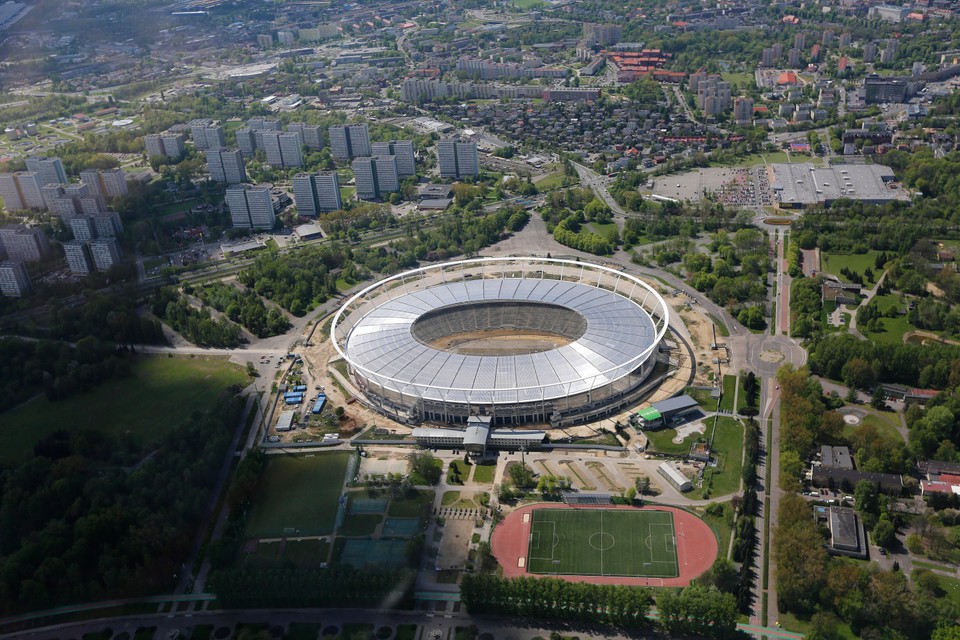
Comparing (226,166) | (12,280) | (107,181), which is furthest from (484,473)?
(226,166)

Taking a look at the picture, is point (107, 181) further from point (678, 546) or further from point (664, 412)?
point (678, 546)

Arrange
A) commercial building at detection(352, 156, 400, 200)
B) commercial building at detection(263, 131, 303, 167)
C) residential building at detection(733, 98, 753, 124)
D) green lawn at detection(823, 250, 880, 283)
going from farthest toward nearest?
1. residential building at detection(733, 98, 753, 124)
2. commercial building at detection(263, 131, 303, 167)
3. commercial building at detection(352, 156, 400, 200)
4. green lawn at detection(823, 250, 880, 283)

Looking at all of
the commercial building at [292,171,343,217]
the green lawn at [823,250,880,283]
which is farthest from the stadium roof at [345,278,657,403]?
the commercial building at [292,171,343,217]

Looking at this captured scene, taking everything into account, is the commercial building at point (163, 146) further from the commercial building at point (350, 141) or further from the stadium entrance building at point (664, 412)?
the stadium entrance building at point (664, 412)

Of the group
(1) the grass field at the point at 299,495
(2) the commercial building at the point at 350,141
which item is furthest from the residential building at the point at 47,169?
(1) the grass field at the point at 299,495

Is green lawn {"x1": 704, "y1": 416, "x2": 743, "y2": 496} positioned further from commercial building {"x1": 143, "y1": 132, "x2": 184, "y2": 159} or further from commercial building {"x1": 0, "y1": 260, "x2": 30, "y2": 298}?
commercial building {"x1": 143, "y1": 132, "x2": 184, "y2": 159}
